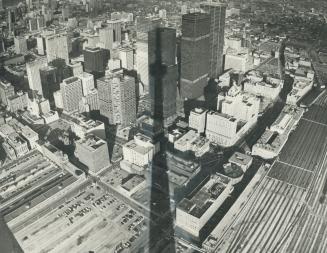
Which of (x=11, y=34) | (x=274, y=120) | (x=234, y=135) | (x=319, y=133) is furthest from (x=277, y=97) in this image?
(x=11, y=34)

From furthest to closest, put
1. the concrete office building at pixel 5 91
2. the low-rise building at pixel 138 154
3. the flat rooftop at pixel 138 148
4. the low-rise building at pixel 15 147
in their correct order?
the concrete office building at pixel 5 91
the low-rise building at pixel 15 147
the flat rooftop at pixel 138 148
the low-rise building at pixel 138 154

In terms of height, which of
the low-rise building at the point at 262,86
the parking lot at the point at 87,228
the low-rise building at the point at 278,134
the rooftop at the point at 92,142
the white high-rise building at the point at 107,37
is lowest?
the parking lot at the point at 87,228

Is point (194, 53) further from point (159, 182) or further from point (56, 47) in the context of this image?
point (56, 47)

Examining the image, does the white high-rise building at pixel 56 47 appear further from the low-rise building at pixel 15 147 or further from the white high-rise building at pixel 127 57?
the low-rise building at pixel 15 147

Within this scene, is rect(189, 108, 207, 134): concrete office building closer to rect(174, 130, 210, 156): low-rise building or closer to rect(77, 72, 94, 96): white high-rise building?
rect(174, 130, 210, 156): low-rise building

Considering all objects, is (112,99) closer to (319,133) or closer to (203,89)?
(203,89)

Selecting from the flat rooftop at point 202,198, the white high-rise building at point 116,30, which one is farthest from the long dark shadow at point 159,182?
the white high-rise building at point 116,30

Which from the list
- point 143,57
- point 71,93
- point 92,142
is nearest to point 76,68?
point 71,93

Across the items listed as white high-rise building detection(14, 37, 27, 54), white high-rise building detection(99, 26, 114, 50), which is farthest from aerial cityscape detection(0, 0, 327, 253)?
white high-rise building detection(99, 26, 114, 50)
